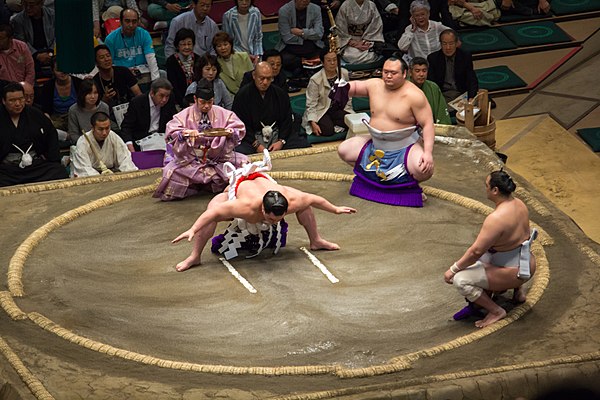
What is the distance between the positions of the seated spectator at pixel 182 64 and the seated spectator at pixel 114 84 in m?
0.24

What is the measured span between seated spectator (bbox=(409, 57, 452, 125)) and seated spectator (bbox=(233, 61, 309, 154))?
71 cm

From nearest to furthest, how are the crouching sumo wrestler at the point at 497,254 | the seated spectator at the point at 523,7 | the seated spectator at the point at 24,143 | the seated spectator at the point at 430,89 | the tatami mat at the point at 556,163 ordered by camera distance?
the crouching sumo wrestler at the point at 497,254
the seated spectator at the point at 24,143
the tatami mat at the point at 556,163
the seated spectator at the point at 430,89
the seated spectator at the point at 523,7

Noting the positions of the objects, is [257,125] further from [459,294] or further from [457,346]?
[457,346]

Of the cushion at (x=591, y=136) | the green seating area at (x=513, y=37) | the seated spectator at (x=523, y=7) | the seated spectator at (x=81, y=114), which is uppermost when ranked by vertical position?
the seated spectator at (x=523, y=7)

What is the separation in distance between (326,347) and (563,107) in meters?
3.33

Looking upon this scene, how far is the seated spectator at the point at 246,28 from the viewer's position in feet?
22.9

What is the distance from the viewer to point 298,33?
721cm

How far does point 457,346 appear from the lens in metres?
4.24

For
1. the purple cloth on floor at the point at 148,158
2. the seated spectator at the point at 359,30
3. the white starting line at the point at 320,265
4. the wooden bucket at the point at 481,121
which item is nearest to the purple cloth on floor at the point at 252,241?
the white starting line at the point at 320,265

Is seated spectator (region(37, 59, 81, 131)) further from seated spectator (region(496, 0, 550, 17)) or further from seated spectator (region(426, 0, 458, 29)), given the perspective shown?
seated spectator (region(496, 0, 550, 17))

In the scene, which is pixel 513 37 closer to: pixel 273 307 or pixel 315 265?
pixel 315 265

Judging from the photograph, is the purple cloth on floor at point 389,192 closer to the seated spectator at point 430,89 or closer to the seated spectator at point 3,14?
the seated spectator at point 430,89

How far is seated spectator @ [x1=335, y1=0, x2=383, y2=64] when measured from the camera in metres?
7.28

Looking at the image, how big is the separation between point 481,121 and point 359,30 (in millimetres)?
1320
